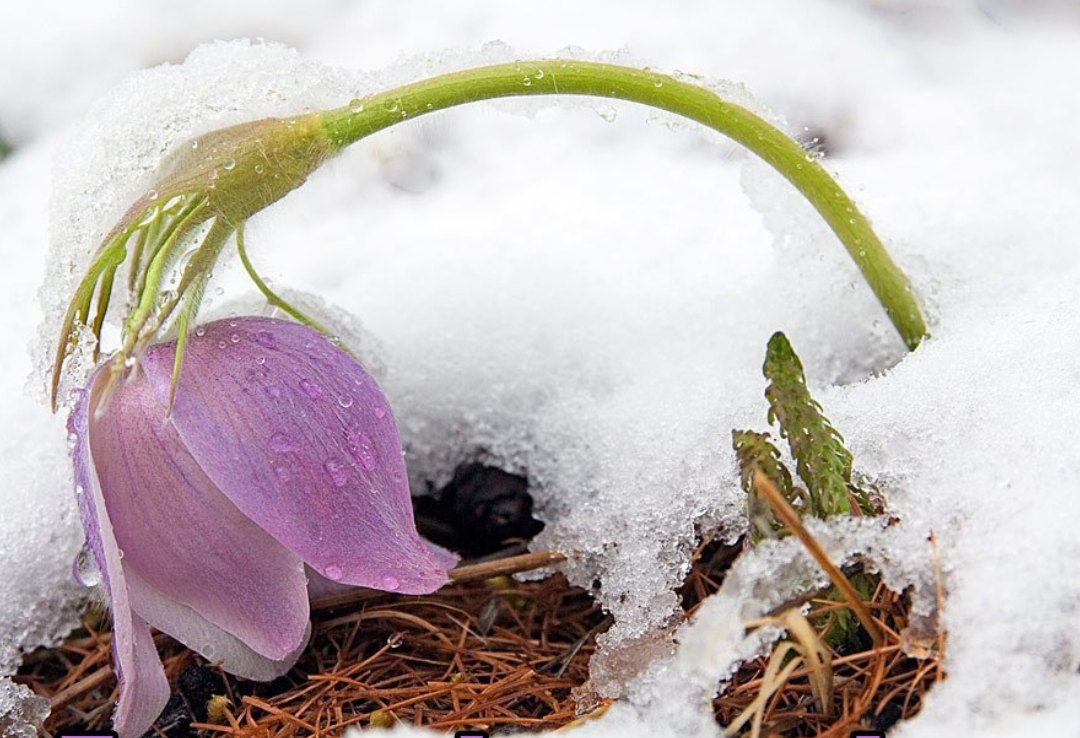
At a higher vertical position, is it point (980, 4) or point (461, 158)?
point (980, 4)

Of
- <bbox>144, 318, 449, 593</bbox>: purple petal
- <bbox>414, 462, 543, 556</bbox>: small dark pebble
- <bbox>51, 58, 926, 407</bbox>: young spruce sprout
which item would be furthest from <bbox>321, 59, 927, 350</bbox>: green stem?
<bbox>414, 462, 543, 556</bbox>: small dark pebble

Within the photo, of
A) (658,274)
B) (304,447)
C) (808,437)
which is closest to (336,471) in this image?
(304,447)

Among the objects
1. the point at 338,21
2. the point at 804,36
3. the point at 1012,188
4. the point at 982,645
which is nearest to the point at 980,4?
the point at 804,36

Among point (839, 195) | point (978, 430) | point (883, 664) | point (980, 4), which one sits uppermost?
point (980, 4)

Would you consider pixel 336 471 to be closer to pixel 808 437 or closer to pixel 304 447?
pixel 304 447

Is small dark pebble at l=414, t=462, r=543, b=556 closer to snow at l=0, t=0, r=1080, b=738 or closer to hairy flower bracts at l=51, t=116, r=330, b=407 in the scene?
snow at l=0, t=0, r=1080, b=738

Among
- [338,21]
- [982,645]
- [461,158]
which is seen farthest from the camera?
[338,21]

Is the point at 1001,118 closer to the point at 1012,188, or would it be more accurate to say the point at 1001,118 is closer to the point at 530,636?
the point at 1012,188
